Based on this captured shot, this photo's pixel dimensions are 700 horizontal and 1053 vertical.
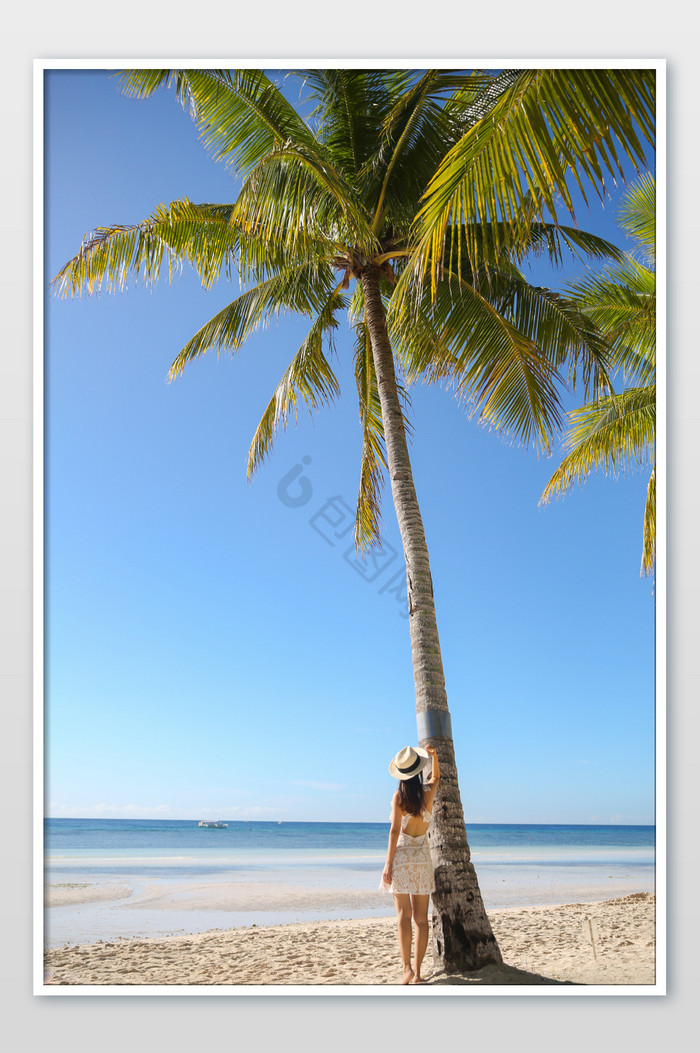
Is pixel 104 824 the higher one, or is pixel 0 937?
pixel 0 937

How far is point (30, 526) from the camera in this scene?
3674mm

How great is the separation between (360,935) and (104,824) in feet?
65.5

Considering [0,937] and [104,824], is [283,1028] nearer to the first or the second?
[0,937]

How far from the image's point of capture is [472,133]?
3.49m

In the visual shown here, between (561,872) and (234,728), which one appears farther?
(234,728)

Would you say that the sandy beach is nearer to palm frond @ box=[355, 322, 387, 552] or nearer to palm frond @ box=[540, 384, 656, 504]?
palm frond @ box=[355, 322, 387, 552]

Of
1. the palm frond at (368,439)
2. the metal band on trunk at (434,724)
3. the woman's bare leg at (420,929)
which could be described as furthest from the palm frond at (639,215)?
the woman's bare leg at (420,929)

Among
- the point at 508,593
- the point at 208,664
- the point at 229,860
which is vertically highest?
the point at 508,593

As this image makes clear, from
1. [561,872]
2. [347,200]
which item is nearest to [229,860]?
[561,872]

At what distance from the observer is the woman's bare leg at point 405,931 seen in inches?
142

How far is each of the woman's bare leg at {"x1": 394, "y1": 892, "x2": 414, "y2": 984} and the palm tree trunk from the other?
0.18 meters

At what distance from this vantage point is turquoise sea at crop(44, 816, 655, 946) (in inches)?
428

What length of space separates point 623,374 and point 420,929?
208 inches

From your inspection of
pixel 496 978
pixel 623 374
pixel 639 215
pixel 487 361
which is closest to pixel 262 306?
pixel 487 361
